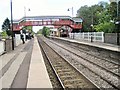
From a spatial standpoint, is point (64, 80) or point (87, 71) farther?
point (87, 71)

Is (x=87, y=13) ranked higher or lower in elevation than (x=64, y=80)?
higher

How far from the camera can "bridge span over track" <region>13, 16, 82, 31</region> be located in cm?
10350

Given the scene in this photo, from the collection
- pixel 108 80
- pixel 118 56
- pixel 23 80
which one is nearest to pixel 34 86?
pixel 23 80

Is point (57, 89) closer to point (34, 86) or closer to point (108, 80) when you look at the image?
point (34, 86)

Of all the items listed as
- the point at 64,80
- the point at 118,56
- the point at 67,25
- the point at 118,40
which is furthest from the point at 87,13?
the point at 64,80

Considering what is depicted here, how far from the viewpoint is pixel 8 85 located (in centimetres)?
1197

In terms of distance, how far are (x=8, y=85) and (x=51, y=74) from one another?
4.40 metres

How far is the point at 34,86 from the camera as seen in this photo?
1148 cm

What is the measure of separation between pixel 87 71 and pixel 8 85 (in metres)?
5.82

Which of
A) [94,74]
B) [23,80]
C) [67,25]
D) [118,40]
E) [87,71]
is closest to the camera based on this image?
[23,80]

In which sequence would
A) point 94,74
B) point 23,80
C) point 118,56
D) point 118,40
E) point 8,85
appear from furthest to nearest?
point 118,40 < point 118,56 < point 94,74 < point 23,80 < point 8,85

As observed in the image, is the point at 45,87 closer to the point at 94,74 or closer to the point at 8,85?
the point at 8,85

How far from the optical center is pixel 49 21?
4237 inches

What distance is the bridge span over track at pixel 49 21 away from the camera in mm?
103500
